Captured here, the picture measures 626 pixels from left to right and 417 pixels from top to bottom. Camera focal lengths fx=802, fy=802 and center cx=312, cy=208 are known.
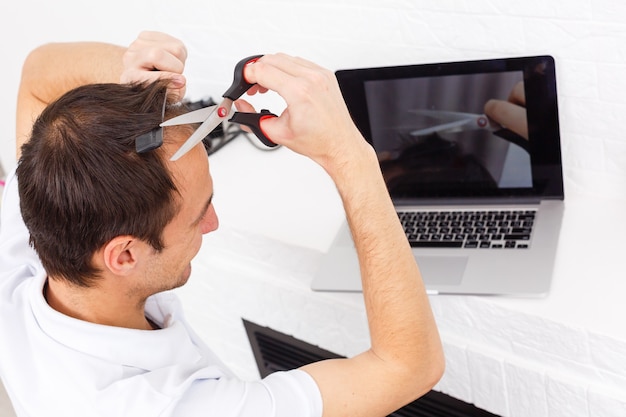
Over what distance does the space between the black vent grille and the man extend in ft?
1.49

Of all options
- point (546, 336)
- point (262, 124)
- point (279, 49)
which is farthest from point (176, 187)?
point (279, 49)

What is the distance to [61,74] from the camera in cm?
128

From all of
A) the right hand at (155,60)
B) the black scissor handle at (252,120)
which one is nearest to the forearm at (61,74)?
the right hand at (155,60)

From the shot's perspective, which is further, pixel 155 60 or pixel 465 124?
pixel 465 124

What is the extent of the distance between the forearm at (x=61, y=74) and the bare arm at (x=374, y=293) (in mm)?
478

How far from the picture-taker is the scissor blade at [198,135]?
847 millimetres

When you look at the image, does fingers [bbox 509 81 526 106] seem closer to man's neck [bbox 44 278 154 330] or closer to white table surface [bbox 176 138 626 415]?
white table surface [bbox 176 138 626 415]

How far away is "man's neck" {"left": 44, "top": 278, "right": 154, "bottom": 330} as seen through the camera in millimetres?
950

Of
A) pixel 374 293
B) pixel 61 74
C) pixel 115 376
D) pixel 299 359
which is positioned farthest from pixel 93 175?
pixel 299 359

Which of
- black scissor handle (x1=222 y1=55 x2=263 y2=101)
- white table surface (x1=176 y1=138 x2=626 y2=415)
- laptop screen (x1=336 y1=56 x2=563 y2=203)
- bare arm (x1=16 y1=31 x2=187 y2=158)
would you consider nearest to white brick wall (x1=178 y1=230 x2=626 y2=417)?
white table surface (x1=176 y1=138 x2=626 y2=415)

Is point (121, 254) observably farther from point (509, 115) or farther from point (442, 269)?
point (509, 115)

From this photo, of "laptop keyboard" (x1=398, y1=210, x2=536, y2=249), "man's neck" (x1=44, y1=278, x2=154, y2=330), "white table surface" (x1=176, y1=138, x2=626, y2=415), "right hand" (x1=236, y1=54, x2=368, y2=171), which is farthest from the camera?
"laptop keyboard" (x1=398, y1=210, x2=536, y2=249)

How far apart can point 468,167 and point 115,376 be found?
0.65 metres

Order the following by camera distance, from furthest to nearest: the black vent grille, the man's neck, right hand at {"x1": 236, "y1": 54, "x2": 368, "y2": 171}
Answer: the black vent grille, the man's neck, right hand at {"x1": 236, "y1": 54, "x2": 368, "y2": 171}
